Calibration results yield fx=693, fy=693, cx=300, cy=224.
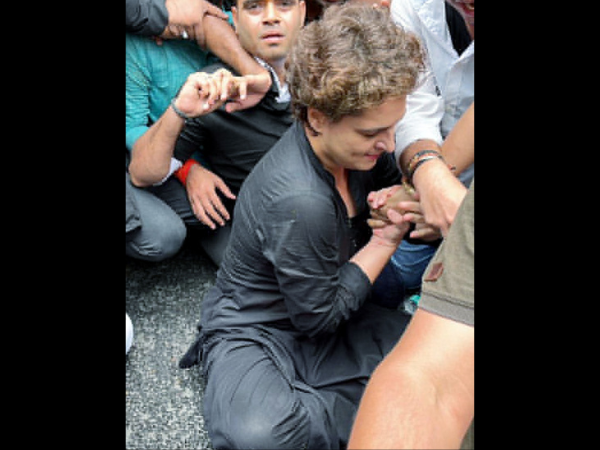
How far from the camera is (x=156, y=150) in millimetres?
2441

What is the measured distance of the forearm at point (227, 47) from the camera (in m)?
2.54

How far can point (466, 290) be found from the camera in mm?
1080

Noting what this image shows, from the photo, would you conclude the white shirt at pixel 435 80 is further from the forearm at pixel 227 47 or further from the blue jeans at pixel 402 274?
the forearm at pixel 227 47

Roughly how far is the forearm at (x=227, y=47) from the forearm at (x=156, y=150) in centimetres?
36

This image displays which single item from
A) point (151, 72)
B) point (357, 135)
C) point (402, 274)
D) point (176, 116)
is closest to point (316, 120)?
point (357, 135)

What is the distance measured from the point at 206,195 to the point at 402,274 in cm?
80

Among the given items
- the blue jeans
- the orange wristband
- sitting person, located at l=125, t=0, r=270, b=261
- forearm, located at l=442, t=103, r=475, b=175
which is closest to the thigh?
sitting person, located at l=125, t=0, r=270, b=261

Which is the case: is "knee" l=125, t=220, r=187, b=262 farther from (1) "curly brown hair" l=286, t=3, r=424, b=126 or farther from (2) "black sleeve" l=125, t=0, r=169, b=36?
(1) "curly brown hair" l=286, t=3, r=424, b=126

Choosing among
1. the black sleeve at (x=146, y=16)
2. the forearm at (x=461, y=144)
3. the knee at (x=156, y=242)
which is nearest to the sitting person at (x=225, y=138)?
the knee at (x=156, y=242)

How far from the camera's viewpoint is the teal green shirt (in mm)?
2689
